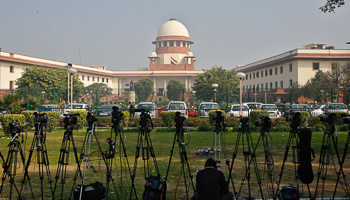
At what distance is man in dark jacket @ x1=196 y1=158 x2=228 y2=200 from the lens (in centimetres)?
443

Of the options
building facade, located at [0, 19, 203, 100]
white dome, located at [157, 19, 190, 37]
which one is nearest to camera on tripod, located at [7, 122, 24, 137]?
building facade, located at [0, 19, 203, 100]

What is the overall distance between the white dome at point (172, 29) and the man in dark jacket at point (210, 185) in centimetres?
8281

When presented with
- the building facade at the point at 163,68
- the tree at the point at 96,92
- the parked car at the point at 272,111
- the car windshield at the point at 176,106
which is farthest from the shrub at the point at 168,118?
the building facade at the point at 163,68

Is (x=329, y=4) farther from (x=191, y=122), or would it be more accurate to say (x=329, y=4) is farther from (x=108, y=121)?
(x=108, y=121)

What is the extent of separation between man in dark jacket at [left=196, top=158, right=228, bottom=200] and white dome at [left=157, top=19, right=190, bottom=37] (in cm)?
8281

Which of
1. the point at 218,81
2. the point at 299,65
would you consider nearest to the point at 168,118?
the point at 218,81

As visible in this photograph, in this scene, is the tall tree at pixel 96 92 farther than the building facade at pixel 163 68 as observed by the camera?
No

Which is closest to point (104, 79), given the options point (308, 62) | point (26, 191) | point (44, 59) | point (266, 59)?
point (44, 59)

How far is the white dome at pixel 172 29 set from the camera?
85812mm

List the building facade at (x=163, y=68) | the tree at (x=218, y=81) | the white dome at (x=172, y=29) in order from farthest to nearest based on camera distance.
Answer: the white dome at (x=172, y=29) < the building facade at (x=163, y=68) < the tree at (x=218, y=81)

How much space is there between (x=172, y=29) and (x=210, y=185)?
83877 millimetres

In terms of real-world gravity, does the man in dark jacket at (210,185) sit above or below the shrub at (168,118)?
below

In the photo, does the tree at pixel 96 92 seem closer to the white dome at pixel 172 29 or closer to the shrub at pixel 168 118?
the shrub at pixel 168 118

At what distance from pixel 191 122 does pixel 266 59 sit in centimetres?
3939
